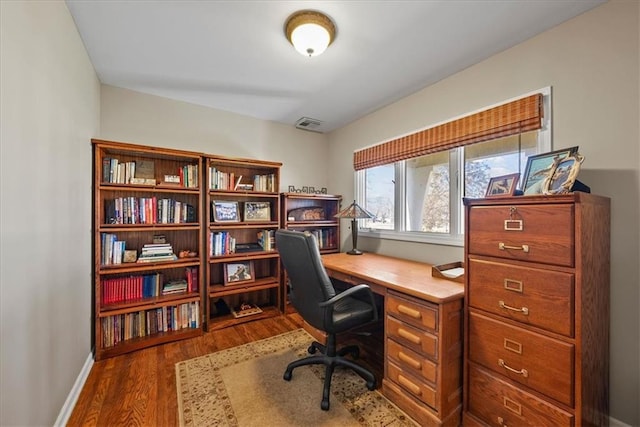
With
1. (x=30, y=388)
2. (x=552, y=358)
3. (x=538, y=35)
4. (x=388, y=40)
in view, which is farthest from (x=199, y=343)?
(x=538, y=35)

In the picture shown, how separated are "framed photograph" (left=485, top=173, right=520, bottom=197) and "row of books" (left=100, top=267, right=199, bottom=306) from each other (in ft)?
8.60

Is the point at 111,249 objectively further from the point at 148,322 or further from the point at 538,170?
the point at 538,170

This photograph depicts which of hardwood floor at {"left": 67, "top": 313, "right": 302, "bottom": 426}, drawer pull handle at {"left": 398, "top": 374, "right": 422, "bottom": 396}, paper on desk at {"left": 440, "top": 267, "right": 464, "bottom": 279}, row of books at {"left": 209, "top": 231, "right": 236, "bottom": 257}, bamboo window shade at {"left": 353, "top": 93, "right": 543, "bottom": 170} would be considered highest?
bamboo window shade at {"left": 353, "top": 93, "right": 543, "bottom": 170}

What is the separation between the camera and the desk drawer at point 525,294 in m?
1.16

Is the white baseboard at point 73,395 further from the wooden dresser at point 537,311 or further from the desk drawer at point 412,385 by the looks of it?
the wooden dresser at point 537,311

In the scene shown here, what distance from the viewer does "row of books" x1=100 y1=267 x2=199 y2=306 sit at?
226 cm

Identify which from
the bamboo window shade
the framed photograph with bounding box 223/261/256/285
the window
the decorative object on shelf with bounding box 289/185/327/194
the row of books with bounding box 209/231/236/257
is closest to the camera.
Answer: the bamboo window shade

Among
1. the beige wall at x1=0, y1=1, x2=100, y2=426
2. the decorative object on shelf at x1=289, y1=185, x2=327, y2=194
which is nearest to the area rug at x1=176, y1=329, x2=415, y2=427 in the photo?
the beige wall at x1=0, y1=1, x2=100, y2=426

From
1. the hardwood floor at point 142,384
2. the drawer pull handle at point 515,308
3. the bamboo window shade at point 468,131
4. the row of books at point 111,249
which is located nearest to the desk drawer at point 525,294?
the drawer pull handle at point 515,308

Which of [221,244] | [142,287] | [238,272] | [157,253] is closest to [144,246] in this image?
[157,253]

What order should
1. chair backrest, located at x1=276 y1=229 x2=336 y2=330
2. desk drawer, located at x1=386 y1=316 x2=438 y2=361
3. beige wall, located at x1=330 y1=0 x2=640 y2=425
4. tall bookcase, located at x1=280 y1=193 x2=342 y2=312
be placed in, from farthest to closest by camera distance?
tall bookcase, located at x1=280 y1=193 x2=342 y2=312
chair backrest, located at x1=276 y1=229 x2=336 y2=330
desk drawer, located at x1=386 y1=316 x2=438 y2=361
beige wall, located at x1=330 y1=0 x2=640 y2=425

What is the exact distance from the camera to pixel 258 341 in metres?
2.42

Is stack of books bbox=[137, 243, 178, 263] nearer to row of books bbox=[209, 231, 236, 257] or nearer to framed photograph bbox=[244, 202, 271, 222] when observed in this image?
row of books bbox=[209, 231, 236, 257]

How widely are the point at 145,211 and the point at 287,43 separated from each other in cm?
187
